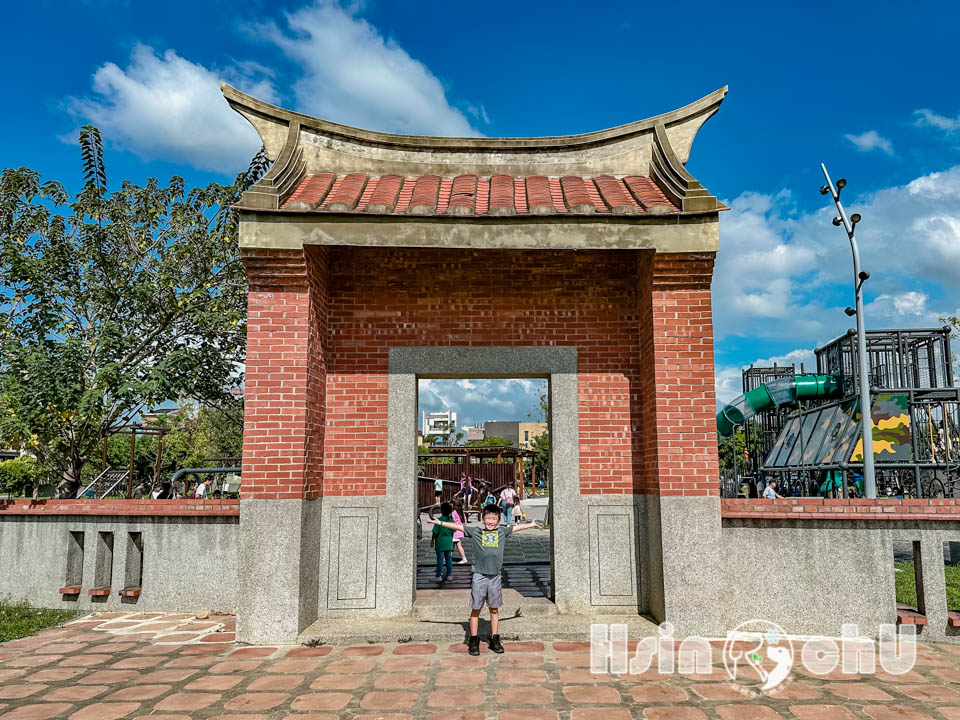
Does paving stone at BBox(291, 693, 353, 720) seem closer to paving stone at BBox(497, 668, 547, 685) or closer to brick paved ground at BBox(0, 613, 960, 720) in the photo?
brick paved ground at BBox(0, 613, 960, 720)

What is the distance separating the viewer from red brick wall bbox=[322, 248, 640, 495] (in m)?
7.61

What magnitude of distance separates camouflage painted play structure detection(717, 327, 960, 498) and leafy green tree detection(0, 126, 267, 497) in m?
13.8

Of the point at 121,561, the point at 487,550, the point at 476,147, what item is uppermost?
the point at 476,147

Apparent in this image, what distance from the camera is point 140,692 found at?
16.6 feet

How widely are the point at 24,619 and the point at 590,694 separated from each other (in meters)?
6.71

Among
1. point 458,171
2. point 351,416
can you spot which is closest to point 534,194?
point 458,171

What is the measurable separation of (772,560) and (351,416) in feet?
15.6

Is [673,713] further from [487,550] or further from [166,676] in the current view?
[166,676]

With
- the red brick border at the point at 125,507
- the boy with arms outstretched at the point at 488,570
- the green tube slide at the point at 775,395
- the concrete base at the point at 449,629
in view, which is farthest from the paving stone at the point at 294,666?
the green tube slide at the point at 775,395

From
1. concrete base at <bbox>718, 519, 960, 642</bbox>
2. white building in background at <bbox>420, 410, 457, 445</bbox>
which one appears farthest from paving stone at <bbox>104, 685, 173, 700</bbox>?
white building in background at <bbox>420, 410, 457, 445</bbox>

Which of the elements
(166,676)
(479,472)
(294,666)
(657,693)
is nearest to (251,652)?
(294,666)

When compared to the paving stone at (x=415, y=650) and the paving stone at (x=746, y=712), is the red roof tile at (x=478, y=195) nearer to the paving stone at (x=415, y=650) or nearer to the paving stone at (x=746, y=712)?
the paving stone at (x=415, y=650)

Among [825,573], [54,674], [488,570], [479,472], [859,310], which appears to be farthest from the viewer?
[479,472]

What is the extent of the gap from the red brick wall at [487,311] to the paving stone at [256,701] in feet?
10.5
